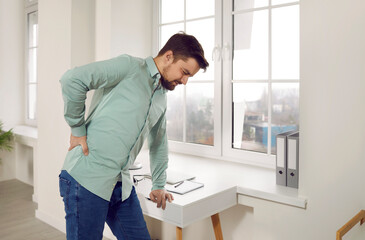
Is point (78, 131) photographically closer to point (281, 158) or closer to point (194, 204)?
point (194, 204)

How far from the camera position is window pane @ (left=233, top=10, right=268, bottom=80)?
2408mm

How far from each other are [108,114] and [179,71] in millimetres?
351

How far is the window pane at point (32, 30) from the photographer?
454cm

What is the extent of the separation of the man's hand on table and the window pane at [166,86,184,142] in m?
1.19

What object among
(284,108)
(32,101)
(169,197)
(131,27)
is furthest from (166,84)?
(32,101)

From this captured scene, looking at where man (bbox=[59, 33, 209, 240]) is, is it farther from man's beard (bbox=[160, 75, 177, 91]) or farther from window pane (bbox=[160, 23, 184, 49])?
window pane (bbox=[160, 23, 184, 49])

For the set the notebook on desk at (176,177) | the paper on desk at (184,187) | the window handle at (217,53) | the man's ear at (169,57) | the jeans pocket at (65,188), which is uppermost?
the window handle at (217,53)

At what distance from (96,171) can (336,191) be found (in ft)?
3.63

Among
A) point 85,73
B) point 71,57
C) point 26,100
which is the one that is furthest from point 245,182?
point 26,100

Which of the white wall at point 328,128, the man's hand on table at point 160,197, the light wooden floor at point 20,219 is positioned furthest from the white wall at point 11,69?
the white wall at point 328,128

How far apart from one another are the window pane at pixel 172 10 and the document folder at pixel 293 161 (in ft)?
4.91

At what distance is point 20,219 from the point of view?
10.5 feet

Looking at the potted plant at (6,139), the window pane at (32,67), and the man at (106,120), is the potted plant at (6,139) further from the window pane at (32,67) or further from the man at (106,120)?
the man at (106,120)

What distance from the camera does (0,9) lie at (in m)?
4.42
